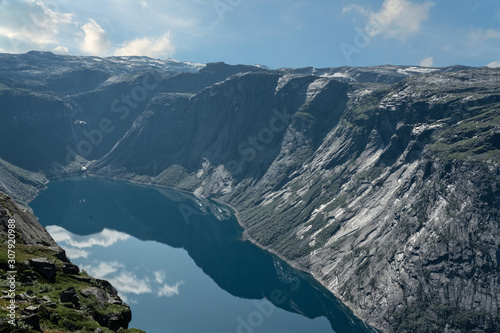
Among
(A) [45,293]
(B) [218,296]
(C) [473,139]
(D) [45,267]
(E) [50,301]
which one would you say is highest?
(C) [473,139]

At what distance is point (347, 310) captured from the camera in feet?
495

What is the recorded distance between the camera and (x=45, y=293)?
33531 millimetres

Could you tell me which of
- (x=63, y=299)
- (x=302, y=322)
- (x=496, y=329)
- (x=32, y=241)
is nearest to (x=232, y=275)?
(x=302, y=322)

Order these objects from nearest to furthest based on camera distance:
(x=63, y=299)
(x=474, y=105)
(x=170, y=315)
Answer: (x=63, y=299)
(x=170, y=315)
(x=474, y=105)

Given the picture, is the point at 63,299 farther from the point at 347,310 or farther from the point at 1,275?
the point at 347,310

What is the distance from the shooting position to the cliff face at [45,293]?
1045 inches

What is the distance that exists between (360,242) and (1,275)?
172 metres

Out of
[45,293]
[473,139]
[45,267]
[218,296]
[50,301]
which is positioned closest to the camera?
[50,301]

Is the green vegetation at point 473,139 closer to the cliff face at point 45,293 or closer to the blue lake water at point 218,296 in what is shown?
the blue lake water at point 218,296

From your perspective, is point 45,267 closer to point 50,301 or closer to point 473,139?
point 50,301

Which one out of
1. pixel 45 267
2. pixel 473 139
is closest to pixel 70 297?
pixel 45 267

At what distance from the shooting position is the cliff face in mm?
26550

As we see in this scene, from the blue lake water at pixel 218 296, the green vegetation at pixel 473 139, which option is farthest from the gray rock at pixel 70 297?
the green vegetation at pixel 473 139

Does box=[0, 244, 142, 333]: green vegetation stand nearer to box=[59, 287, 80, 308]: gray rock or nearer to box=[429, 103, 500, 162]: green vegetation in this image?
box=[59, 287, 80, 308]: gray rock
